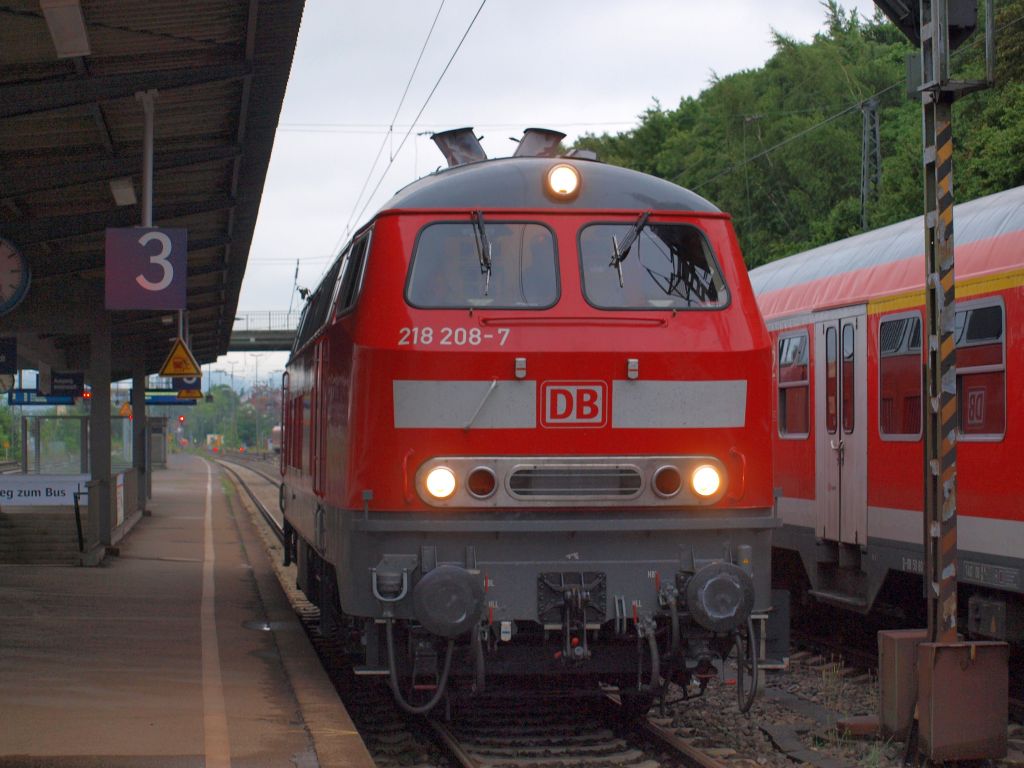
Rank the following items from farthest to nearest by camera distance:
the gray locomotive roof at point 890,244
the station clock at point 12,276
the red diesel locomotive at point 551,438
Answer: the station clock at point 12,276 → the gray locomotive roof at point 890,244 → the red diesel locomotive at point 551,438

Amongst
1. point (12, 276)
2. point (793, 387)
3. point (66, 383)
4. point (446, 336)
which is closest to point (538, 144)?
point (446, 336)

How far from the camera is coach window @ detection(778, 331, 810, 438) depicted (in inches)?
502

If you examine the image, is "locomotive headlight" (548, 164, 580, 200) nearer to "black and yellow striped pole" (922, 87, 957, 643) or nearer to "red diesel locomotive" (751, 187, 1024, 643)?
"black and yellow striped pole" (922, 87, 957, 643)

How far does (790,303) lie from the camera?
13336 mm

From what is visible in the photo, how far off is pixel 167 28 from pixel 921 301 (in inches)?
244

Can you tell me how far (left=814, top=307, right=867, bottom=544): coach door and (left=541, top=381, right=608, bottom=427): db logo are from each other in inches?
163

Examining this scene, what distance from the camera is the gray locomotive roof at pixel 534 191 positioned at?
8.52 metres

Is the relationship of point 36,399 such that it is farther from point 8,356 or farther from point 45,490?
point 45,490

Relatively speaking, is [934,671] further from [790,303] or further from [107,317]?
[107,317]

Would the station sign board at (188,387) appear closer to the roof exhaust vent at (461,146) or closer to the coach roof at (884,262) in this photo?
the coach roof at (884,262)

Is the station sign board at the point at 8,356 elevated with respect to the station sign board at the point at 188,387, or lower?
elevated

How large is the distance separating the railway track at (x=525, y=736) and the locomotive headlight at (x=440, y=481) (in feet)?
4.98

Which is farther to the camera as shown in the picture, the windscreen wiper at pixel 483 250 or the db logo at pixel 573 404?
the windscreen wiper at pixel 483 250

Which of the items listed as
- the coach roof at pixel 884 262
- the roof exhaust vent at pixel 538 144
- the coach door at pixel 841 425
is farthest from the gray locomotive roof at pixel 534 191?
the coach door at pixel 841 425
